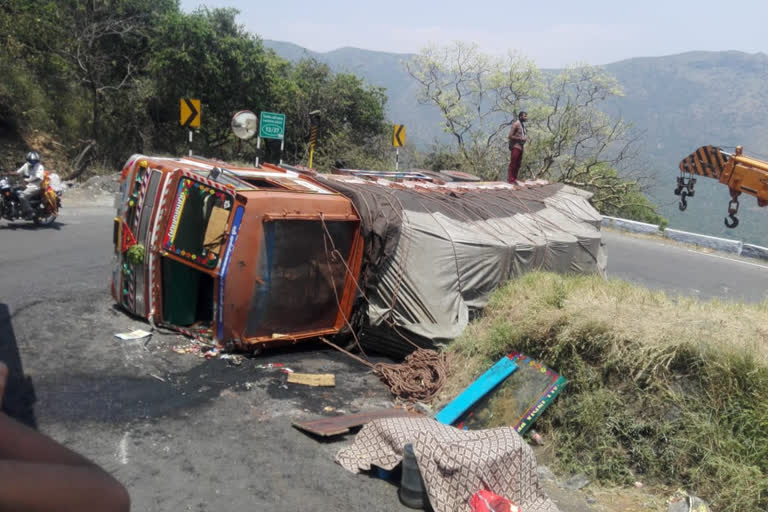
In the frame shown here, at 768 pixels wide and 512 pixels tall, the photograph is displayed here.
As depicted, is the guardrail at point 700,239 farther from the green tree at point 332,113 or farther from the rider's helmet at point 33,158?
the rider's helmet at point 33,158

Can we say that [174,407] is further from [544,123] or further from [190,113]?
[544,123]

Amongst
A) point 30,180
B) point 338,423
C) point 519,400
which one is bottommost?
point 338,423

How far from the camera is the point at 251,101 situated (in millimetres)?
23547

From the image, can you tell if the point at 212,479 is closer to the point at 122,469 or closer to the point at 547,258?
the point at 122,469

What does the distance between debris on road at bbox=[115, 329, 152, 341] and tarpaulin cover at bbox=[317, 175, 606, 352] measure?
2.50 meters

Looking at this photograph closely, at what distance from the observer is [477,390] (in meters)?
5.73

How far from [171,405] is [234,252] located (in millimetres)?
1619

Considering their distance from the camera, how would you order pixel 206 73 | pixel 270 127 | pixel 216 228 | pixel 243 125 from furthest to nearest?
pixel 206 73 → pixel 270 127 → pixel 243 125 → pixel 216 228

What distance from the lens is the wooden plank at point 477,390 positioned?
547 cm

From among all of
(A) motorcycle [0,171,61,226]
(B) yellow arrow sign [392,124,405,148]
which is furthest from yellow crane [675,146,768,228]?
(A) motorcycle [0,171,61,226]

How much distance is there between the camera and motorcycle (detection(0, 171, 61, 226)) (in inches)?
458

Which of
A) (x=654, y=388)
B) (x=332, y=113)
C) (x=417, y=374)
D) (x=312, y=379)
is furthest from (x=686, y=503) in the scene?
(x=332, y=113)

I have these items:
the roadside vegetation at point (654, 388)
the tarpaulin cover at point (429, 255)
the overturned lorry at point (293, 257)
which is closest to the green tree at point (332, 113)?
the tarpaulin cover at point (429, 255)

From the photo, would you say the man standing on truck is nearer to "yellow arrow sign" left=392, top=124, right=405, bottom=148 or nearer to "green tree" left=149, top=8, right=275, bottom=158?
"yellow arrow sign" left=392, top=124, right=405, bottom=148
